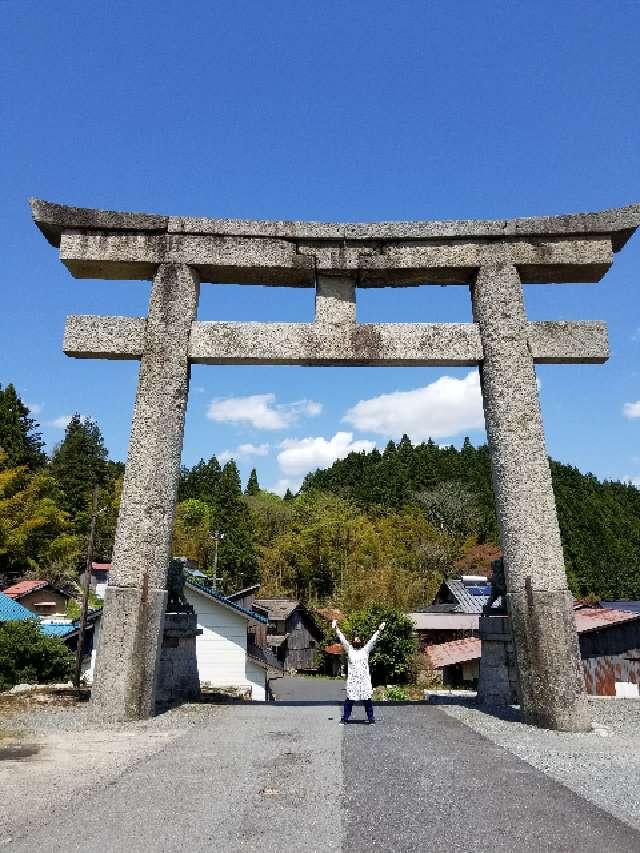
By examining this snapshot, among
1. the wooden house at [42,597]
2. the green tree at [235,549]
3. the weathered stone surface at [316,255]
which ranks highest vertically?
the green tree at [235,549]

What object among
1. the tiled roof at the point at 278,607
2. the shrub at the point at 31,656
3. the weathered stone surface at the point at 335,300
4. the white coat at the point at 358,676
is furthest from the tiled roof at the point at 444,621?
the weathered stone surface at the point at 335,300

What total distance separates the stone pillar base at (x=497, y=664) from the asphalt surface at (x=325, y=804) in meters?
2.28

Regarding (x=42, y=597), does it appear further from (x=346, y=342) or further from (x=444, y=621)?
(x=346, y=342)

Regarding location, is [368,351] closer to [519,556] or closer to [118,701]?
[519,556]

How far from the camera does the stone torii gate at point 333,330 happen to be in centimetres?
775

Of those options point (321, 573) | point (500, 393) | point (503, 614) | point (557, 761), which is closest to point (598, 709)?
point (503, 614)

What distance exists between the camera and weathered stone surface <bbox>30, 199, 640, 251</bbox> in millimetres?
8812

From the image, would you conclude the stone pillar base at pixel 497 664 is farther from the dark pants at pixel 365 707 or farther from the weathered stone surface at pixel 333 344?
the weathered stone surface at pixel 333 344

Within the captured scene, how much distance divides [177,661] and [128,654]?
5.07 ft

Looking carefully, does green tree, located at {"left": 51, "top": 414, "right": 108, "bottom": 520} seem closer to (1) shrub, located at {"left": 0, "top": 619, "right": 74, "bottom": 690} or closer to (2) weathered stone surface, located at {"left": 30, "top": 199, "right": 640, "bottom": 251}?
(1) shrub, located at {"left": 0, "top": 619, "right": 74, "bottom": 690}

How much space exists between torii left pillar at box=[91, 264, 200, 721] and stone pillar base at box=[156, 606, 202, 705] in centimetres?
96

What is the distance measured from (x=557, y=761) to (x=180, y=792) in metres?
3.44

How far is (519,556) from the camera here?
7.72 meters

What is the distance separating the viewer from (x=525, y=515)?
7840 mm
